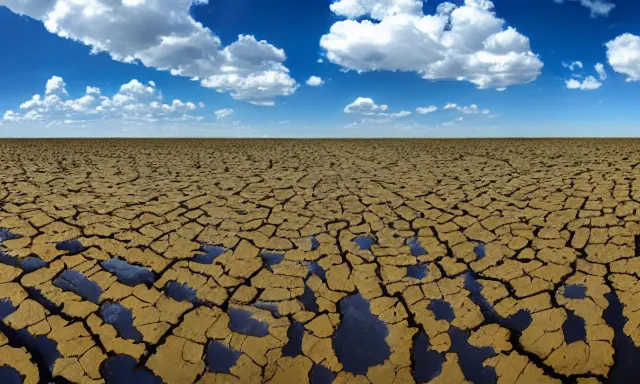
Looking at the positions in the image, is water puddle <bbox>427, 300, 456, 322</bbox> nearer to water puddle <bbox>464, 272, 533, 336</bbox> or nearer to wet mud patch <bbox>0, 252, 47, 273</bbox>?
water puddle <bbox>464, 272, 533, 336</bbox>

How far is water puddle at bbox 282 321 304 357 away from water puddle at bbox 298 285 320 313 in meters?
0.20

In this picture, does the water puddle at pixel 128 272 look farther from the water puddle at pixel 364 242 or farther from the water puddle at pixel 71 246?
the water puddle at pixel 364 242

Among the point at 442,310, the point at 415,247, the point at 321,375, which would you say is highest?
the point at 415,247

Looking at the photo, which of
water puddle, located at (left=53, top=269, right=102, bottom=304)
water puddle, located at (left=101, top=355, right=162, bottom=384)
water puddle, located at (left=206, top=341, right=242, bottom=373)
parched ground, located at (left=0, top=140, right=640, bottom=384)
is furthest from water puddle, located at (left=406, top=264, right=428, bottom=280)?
water puddle, located at (left=53, top=269, right=102, bottom=304)

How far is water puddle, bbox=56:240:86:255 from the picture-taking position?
3.61 meters

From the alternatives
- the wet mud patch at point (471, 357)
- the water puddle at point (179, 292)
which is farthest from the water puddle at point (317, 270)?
the wet mud patch at point (471, 357)

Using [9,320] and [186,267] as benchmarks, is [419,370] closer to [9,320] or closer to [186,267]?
[186,267]

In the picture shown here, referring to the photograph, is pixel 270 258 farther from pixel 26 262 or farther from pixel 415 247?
pixel 26 262

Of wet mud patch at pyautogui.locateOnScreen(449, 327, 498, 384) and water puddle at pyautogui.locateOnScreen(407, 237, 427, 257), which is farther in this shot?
water puddle at pyautogui.locateOnScreen(407, 237, 427, 257)

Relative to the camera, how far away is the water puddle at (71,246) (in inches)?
142

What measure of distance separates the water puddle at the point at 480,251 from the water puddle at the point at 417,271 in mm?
528

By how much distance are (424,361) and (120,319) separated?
186 cm

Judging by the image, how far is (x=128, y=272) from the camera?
3.24m

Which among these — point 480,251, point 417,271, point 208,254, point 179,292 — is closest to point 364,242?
point 417,271
